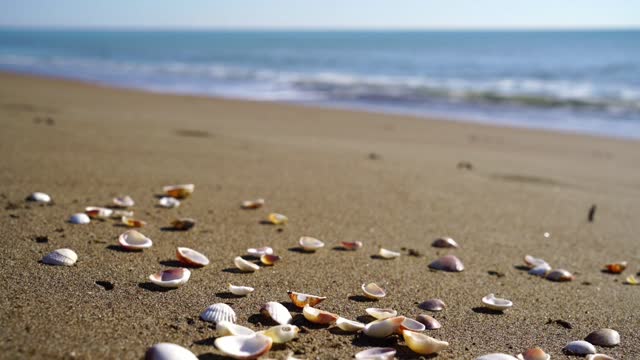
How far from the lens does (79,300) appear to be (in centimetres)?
203

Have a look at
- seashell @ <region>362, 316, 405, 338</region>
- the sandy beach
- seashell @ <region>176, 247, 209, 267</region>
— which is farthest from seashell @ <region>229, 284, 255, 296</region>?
seashell @ <region>362, 316, 405, 338</region>

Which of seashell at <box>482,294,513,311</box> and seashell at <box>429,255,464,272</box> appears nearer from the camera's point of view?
seashell at <box>482,294,513,311</box>

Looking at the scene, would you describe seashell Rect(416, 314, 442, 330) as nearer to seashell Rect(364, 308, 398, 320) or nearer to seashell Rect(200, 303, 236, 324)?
seashell Rect(364, 308, 398, 320)

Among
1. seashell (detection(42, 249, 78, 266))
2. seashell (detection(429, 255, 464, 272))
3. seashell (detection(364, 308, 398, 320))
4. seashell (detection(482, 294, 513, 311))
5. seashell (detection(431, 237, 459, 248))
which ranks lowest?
seashell (detection(42, 249, 78, 266))

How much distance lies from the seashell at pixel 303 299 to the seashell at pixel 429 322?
0.33m

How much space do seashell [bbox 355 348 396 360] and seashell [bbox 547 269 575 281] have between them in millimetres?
1197

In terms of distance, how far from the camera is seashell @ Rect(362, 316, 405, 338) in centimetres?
191

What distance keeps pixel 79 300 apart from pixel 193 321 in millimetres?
388

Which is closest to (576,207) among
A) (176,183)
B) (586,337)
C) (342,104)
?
(586,337)

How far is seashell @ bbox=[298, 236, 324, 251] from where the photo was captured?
2898 mm

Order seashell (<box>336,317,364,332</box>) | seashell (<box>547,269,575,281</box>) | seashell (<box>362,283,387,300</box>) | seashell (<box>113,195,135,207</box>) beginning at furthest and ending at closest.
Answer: seashell (<box>113,195,135,207</box>), seashell (<box>547,269,575,281</box>), seashell (<box>362,283,387,300</box>), seashell (<box>336,317,364,332</box>)

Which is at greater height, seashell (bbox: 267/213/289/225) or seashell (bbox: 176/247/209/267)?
seashell (bbox: 267/213/289/225)

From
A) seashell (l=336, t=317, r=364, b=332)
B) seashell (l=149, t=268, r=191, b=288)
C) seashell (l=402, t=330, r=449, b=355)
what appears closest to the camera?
seashell (l=402, t=330, r=449, b=355)

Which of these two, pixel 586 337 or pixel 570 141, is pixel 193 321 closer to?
pixel 586 337
